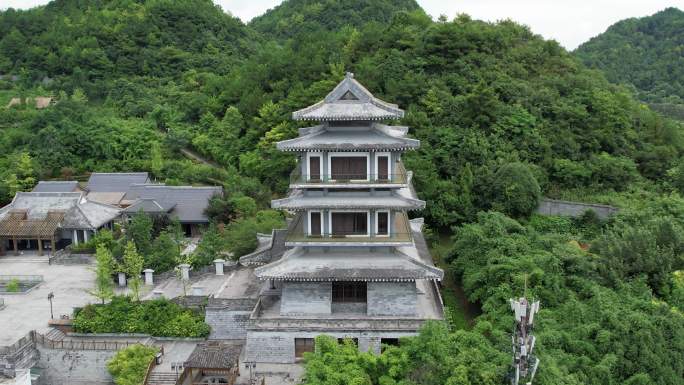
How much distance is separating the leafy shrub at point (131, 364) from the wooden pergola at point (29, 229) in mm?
18202

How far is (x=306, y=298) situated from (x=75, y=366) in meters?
9.57

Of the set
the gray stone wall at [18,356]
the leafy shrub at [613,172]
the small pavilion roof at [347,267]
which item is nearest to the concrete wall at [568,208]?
the leafy shrub at [613,172]

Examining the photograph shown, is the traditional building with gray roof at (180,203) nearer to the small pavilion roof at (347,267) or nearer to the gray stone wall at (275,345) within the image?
the small pavilion roof at (347,267)

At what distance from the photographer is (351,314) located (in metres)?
21.9

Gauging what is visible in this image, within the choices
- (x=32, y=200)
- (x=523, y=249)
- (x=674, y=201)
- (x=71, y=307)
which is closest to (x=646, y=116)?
(x=674, y=201)

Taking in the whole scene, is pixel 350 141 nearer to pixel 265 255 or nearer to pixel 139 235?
pixel 265 255

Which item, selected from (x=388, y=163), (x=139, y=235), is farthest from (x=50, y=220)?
(x=388, y=163)

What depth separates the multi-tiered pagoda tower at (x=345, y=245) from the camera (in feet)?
68.8

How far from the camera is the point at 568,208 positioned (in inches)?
1425

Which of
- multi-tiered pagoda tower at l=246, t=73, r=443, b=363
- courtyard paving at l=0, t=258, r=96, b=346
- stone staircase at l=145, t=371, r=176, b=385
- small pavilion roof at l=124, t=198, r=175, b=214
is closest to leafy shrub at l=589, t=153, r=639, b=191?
multi-tiered pagoda tower at l=246, t=73, r=443, b=363

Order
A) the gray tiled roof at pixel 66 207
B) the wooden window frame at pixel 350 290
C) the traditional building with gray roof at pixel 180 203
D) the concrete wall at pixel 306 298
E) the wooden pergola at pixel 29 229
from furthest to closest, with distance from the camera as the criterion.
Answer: the traditional building with gray roof at pixel 180 203, the gray tiled roof at pixel 66 207, the wooden pergola at pixel 29 229, the wooden window frame at pixel 350 290, the concrete wall at pixel 306 298

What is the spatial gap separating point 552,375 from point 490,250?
10.9 meters

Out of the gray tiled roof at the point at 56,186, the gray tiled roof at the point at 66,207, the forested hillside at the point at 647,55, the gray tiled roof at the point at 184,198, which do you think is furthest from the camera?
the forested hillside at the point at 647,55

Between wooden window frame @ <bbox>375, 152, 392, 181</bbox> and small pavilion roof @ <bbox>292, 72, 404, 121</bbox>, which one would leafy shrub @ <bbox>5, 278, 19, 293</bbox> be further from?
wooden window frame @ <bbox>375, 152, 392, 181</bbox>
